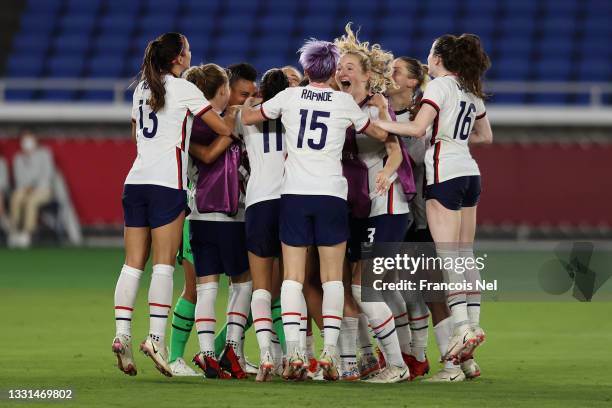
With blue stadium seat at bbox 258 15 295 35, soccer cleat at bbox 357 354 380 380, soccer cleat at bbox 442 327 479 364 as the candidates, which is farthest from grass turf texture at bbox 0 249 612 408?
blue stadium seat at bbox 258 15 295 35

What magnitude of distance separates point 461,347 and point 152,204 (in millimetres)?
1945

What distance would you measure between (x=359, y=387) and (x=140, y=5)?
18.5 metres

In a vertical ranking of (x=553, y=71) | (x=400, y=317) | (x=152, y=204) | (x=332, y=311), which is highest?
(x=553, y=71)

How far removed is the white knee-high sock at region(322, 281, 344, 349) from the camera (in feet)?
23.3

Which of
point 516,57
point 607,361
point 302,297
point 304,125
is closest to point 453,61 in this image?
point 304,125

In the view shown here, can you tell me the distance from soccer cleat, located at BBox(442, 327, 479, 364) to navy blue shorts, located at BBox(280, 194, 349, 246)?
87 cm

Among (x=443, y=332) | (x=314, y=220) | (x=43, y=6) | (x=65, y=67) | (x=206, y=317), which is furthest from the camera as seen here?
(x=43, y=6)

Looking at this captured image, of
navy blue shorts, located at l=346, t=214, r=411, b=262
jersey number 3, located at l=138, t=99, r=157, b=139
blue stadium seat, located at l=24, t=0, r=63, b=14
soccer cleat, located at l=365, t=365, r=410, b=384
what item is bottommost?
soccer cleat, located at l=365, t=365, r=410, b=384

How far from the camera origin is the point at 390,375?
7320mm

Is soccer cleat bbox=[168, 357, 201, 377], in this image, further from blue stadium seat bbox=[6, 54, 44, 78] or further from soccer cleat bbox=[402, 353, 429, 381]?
blue stadium seat bbox=[6, 54, 44, 78]

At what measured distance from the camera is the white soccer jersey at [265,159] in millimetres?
7430

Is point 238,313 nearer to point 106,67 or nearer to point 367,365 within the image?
point 367,365

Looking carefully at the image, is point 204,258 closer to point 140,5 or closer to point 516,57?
point 516,57

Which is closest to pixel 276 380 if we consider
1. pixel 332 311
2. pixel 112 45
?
pixel 332 311
